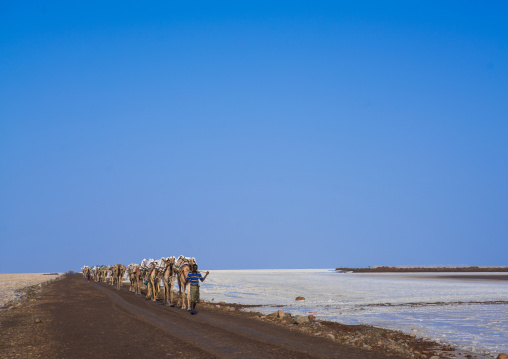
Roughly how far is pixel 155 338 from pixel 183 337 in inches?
36.9

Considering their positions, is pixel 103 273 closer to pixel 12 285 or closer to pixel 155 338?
pixel 12 285

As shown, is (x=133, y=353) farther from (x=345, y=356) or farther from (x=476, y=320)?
(x=476, y=320)

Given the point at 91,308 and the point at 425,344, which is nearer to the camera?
the point at 425,344

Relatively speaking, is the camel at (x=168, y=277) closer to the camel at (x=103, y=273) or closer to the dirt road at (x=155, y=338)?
the dirt road at (x=155, y=338)

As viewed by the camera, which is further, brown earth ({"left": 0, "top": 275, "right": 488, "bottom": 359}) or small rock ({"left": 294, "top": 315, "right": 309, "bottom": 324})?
small rock ({"left": 294, "top": 315, "right": 309, "bottom": 324})

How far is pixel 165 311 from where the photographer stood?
2650cm

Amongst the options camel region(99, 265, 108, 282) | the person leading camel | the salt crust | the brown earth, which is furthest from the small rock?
camel region(99, 265, 108, 282)

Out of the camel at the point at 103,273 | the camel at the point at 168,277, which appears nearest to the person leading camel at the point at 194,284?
the camel at the point at 168,277

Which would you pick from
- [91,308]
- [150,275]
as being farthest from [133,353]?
[150,275]

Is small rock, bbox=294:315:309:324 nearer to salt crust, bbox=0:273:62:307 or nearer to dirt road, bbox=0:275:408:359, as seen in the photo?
dirt road, bbox=0:275:408:359

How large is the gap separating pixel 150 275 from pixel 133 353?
2215 cm

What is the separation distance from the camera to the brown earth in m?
14.5

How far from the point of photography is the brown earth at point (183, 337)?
1446 centimetres

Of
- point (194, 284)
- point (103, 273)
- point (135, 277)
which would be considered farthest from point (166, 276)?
point (103, 273)
